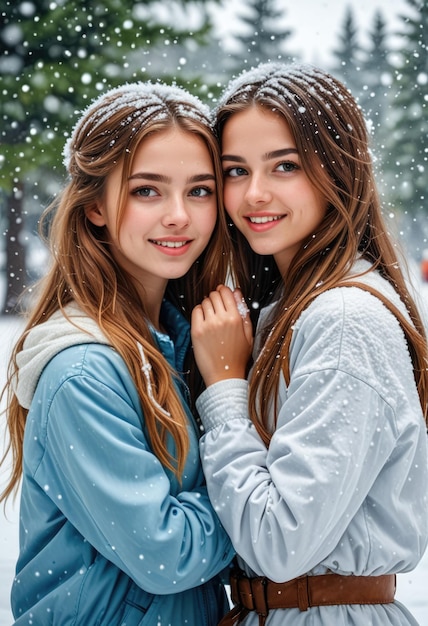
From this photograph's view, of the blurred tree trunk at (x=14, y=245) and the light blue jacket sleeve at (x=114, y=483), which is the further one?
the blurred tree trunk at (x=14, y=245)

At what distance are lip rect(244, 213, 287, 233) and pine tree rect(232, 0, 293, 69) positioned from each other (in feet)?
61.0

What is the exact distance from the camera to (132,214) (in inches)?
109

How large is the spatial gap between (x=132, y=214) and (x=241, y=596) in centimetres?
130

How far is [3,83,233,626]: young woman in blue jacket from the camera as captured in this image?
2.36 meters

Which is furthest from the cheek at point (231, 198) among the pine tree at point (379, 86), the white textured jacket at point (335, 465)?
the pine tree at point (379, 86)

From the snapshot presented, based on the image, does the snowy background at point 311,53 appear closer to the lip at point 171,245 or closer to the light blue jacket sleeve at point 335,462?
the light blue jacket sleeve at point 335,462

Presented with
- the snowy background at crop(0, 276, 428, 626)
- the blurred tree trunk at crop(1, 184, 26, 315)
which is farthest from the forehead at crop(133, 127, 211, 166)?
the blurred tree trunk at crop(1, 184, 26, 315)

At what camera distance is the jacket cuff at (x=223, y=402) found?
2525mm

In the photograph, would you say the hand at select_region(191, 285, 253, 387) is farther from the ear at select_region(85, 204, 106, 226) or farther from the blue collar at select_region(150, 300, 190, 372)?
the ear at select_region(85, 204, 106, 226)

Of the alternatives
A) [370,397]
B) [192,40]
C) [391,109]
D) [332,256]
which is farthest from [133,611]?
[391,109]

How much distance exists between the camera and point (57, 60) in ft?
35.8

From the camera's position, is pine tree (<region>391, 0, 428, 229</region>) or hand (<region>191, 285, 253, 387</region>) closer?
hand (<region>191, 285, 253, 387</region>)

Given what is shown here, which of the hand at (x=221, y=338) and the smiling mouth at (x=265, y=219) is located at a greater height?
the smiling mouth at (x=265, y=219)

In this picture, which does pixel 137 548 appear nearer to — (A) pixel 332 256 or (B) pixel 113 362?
(B) pixel 113 362
